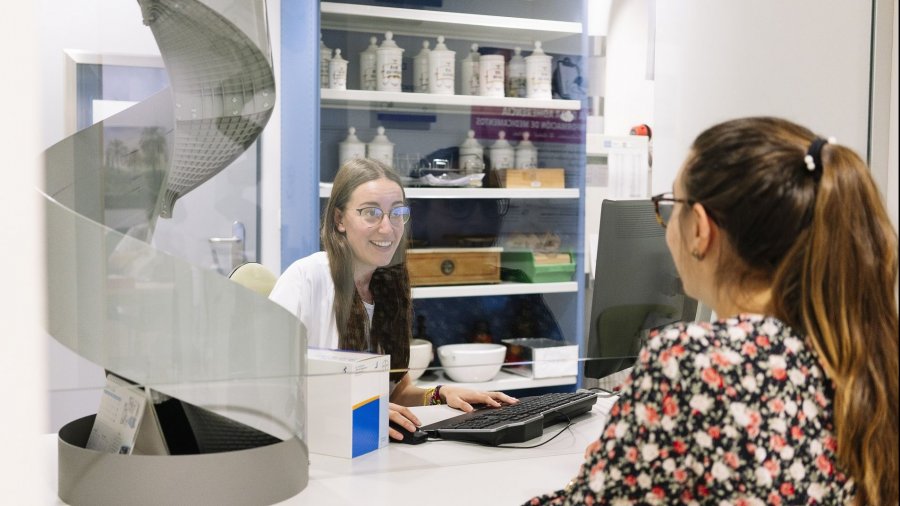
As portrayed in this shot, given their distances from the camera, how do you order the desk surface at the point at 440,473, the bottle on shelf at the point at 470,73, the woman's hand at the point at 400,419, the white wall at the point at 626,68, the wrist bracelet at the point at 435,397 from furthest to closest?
1. the white wall at the point at 626,68
2. the bottle on shelf at the point at 470,73
3. the wrist bracelet at the point at 435,397
4. the woman's hand at the point at 400,419
5. the desk surface at the point at 440,473

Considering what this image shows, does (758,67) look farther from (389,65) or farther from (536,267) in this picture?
(389,65)

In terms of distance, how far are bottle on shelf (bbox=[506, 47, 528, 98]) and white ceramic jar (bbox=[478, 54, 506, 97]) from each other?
1.0 inches

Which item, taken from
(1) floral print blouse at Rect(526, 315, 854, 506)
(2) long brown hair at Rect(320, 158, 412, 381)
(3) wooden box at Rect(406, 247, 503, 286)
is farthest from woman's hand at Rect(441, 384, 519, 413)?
(1) floral print blouse at Rect(526, 315, 854, 506)

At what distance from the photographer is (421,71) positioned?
222cm

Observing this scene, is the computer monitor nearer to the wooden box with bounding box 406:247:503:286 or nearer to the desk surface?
the wooden box with bounding box 406:247:503:286

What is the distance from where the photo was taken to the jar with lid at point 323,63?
2.12m

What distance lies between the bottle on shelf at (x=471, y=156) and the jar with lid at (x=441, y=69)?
0.43 ft

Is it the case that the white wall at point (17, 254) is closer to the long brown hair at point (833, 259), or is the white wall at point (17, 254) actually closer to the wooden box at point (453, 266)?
the long brown hair at point (833, 259)

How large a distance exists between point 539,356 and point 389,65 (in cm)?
84

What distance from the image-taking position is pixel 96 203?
5.12 feet

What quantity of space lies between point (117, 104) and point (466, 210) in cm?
90

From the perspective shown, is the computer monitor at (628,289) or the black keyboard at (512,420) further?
the computer monitor at (628,289)

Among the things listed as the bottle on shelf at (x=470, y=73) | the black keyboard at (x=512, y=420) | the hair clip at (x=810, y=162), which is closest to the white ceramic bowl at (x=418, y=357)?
the black keyboard at (x=512, y=420)

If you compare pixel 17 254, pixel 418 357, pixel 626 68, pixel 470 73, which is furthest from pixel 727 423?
pixel 626 68
